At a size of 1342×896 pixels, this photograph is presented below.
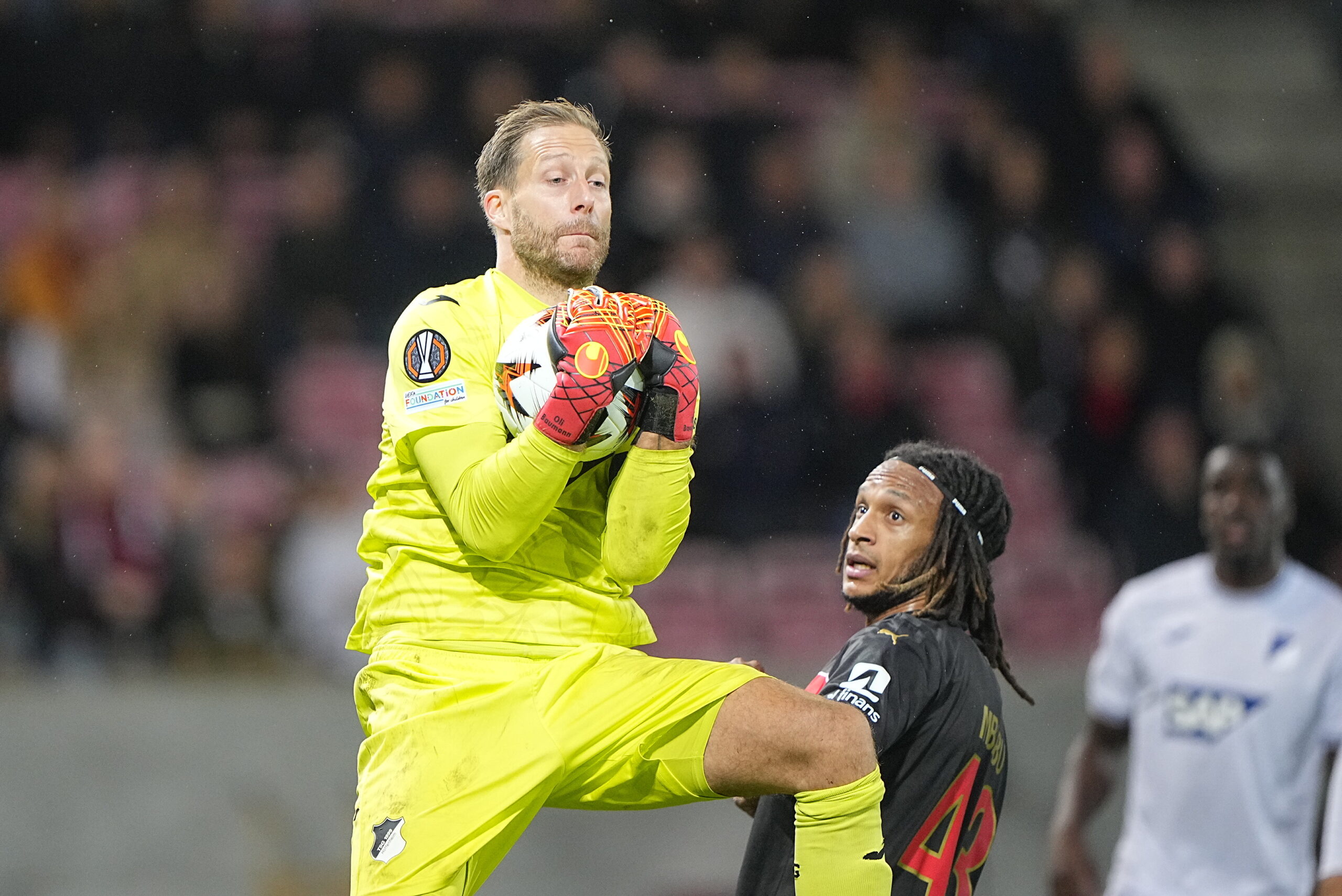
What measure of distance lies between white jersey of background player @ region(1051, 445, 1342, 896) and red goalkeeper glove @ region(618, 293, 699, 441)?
2.77m

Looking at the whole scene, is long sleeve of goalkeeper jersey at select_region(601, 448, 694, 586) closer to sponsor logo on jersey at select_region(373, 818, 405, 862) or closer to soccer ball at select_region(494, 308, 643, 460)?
soccer ball at select_region(494, 308, 643, 460)

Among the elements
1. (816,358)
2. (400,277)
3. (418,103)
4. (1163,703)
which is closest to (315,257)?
(400,277)

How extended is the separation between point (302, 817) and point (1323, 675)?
13.5 feet

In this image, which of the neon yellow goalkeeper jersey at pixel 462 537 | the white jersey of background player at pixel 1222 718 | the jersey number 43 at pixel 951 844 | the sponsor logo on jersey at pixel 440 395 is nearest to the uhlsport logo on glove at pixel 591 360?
the neon yellow goalkeeper jersey at pixel 462 537

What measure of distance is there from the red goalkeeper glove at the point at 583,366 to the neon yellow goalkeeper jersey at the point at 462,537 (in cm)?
20

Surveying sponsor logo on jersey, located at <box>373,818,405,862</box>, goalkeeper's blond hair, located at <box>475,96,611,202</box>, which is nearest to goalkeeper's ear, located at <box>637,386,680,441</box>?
goalkeeper's blond hair, located at <box>475,96,611,202</box>

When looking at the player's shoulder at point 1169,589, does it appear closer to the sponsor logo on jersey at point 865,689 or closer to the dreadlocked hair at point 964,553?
the dreadlocked hair at point 964,553

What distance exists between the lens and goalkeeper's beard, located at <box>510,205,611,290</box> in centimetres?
384

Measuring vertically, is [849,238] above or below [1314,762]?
above

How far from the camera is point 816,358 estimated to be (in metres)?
8.80

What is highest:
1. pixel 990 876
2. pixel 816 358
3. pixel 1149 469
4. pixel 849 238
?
pixel 849 238

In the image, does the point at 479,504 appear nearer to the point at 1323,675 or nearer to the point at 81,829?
the point at 1323,675

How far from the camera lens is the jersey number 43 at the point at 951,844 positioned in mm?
3615

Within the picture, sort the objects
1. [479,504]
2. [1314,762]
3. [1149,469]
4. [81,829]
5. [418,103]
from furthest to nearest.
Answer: [418,103] → [1149,469] → [81,829] → [1314,762] → [479,504]
